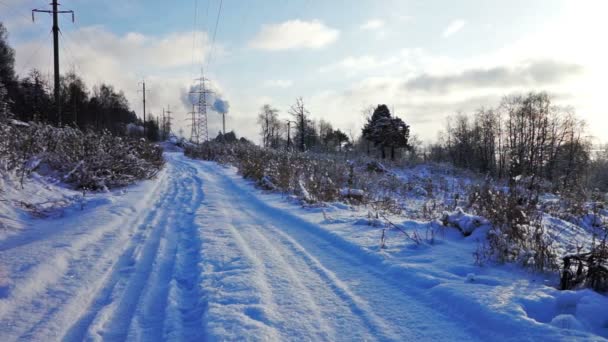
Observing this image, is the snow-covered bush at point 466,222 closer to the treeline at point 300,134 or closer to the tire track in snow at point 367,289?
the tire track in snow at point 367,289

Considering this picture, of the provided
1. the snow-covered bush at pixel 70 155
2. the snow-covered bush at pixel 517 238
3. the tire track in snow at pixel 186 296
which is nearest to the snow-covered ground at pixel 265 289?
the tire track in snow at pixel 186 296

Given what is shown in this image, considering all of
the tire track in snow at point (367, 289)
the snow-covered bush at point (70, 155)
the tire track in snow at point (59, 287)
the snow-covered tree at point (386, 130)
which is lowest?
the tire track in snow at point (367, 289)

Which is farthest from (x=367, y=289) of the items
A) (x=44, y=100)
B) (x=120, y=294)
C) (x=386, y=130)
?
(x=44, y=100)

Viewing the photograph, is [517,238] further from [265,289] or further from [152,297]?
[152,297]

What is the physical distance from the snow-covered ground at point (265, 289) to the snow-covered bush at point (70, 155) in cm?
305

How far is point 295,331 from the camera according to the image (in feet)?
7.85

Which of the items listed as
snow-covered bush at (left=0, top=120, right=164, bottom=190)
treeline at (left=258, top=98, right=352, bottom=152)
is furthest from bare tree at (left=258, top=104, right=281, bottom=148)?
snow-covered bush at (left=0, top=120, right=164, bottom=190)

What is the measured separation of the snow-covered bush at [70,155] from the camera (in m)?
7.43

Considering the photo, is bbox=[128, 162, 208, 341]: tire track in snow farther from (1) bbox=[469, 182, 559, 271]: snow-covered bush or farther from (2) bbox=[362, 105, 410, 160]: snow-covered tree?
(2) bbox=[362, 105, 410, 160]: snow-covered tree

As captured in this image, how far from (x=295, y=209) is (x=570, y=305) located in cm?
535

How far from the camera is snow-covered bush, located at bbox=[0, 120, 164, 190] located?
24.4 ft

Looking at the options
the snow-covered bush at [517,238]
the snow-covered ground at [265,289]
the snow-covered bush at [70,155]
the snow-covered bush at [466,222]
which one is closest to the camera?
the snow-covered ground at [265,289]

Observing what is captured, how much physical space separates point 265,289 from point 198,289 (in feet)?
2.11

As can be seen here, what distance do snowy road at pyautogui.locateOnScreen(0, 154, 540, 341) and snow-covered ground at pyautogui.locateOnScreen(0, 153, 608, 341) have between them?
14mm
